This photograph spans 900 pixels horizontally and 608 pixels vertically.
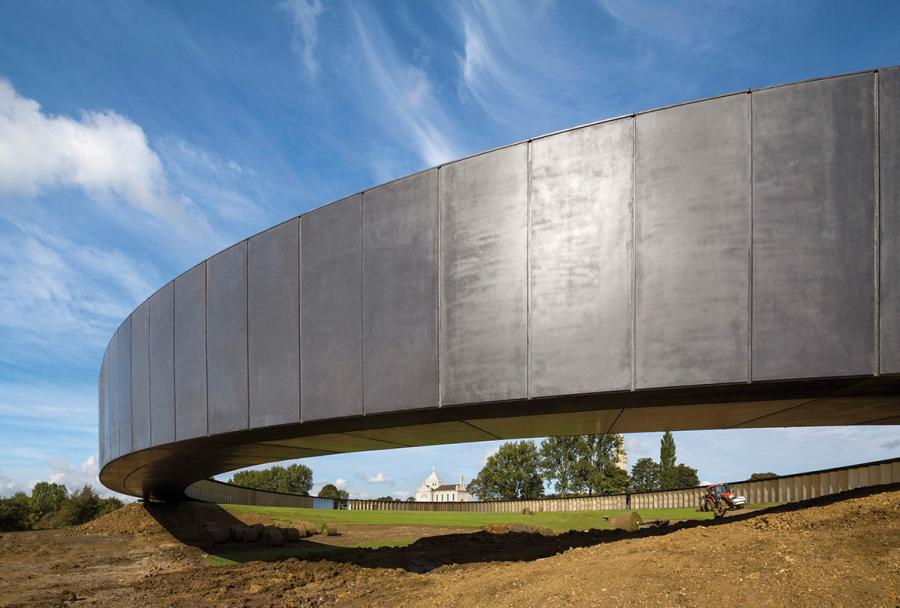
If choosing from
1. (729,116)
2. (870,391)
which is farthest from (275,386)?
(870,391)

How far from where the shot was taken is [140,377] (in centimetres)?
1792

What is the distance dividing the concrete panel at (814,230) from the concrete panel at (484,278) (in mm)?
3405

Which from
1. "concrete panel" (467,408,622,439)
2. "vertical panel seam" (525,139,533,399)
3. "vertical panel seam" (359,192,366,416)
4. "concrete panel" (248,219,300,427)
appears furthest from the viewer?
"concrete panel" (248,219,300,427)

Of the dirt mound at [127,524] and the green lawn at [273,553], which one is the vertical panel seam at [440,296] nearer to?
the green lawn at [273,553]

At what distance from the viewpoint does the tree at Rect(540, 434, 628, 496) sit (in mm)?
76750

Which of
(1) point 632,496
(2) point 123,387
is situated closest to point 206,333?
(2) point 123,387

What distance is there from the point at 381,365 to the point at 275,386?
2984 millimetres

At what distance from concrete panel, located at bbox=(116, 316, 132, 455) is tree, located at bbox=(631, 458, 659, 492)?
3316 inches

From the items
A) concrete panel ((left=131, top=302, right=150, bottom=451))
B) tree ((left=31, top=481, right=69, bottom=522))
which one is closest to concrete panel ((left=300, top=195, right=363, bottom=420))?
concrete panel ((left=131, top=302, right=150, bottom=451))

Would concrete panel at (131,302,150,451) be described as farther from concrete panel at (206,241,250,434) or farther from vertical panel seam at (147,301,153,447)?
concrete panel at (206,241,250,434)

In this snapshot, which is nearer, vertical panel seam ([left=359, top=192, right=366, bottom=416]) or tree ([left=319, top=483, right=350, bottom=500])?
vertical panel seam ([left=359, top=192, right=366, bottom=416])

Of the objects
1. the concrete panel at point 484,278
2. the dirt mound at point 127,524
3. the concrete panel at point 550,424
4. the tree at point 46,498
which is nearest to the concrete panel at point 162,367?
the concrete panel at point 550,424

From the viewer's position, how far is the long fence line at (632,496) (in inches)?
576

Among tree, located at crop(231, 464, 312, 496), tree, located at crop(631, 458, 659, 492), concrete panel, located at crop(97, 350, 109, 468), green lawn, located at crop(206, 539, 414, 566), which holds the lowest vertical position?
tree, located at crop(231, 464, 312, 496)
